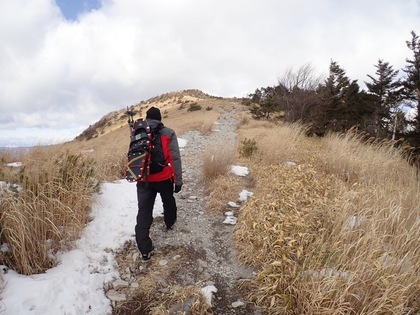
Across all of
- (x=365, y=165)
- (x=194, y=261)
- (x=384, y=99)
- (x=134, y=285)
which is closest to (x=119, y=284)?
(x=134, y=285)

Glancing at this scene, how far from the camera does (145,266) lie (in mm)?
3389

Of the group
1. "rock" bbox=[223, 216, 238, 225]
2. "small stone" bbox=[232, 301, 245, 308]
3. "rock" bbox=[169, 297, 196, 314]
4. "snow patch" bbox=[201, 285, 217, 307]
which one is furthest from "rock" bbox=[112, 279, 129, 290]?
"rock" bbox=[223, 216, 238, 225]

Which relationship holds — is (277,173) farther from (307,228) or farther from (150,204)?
(150,204)

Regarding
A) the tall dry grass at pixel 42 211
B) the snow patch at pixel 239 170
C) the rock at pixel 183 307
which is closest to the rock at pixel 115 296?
the rock at pixel 183 307

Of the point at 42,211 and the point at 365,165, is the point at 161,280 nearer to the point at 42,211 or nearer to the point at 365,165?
the point at 42,211

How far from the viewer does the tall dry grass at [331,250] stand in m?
2.35

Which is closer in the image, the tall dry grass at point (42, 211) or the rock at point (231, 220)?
the tall dry grass at point (42, 211)

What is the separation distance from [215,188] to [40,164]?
3.27 meters

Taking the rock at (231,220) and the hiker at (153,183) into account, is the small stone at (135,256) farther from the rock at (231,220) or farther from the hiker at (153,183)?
the rock at (231,220)

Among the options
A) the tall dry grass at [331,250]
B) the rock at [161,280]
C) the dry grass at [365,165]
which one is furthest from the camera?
the dry grass at [365,165]

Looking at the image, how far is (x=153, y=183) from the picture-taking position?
370cm

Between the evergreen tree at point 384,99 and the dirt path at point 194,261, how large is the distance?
1186cm

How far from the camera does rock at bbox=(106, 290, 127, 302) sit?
9.20 ft

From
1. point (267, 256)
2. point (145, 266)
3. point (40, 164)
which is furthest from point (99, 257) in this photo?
point (267, 256)
